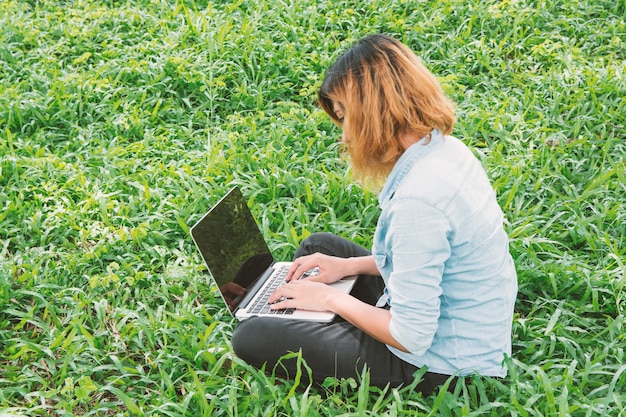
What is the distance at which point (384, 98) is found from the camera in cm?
190

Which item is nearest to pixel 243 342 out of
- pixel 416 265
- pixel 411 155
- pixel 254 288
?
pixel 254 288

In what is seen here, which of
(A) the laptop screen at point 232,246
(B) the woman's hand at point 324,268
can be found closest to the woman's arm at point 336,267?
(B) the woman's hand at point 324,268

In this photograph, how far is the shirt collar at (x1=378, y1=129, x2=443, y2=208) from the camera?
6.30 feet

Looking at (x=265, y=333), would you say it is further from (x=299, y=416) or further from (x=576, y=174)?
(x=576, y=174)

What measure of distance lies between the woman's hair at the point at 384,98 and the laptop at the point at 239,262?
0.68m

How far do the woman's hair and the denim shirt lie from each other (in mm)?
58

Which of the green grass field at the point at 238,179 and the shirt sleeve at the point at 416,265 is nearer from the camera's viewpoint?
the shirt sleeve at the point at 416,265

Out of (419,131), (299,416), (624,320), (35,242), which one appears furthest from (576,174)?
(35,242)

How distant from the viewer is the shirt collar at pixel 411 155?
6.30ft

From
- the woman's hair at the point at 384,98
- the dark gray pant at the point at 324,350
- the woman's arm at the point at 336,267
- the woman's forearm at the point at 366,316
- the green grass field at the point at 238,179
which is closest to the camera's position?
the woman's hair at the point at 384,98

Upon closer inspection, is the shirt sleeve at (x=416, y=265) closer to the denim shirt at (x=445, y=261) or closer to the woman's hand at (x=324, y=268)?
the denim shirt at (x=445, y=261)

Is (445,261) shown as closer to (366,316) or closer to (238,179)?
(366,316)

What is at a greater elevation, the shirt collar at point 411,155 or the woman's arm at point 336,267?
the shirt collar at point 411,155

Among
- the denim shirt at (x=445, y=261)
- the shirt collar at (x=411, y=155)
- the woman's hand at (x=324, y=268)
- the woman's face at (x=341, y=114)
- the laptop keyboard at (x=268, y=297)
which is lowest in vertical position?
the laptop keyboard at (x=268, y=297)
